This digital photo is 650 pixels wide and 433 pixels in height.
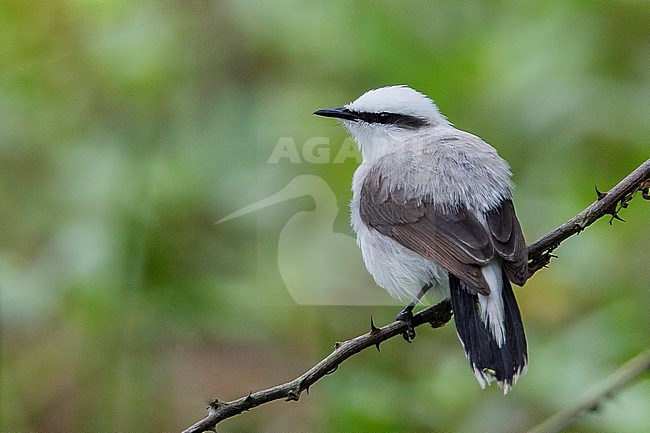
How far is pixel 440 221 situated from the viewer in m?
3.30

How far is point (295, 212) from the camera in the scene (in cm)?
490

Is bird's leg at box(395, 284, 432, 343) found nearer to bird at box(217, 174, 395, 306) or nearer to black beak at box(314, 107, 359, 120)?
black beak at box(314, 107, 359, 120)

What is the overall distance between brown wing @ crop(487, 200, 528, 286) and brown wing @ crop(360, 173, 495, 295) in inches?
1.6

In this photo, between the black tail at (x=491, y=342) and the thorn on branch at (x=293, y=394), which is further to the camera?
the black tail at (x=491, y=342)

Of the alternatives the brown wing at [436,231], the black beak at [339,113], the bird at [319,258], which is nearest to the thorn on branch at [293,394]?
the brown wing at [436,231]

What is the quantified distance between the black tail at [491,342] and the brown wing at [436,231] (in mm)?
102

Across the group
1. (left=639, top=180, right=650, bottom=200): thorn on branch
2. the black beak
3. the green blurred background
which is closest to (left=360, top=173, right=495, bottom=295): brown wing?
the black beak

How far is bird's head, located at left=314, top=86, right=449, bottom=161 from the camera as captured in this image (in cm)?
401

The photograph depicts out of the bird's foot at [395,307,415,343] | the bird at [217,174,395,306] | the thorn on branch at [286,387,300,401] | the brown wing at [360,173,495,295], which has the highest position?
the bird at [217,174,395,306]

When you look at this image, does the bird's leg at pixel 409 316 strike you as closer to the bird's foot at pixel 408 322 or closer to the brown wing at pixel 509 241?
the bird's foot at pixel 408 322

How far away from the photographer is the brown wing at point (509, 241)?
295cm

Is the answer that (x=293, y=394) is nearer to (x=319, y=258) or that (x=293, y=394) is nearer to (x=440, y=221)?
(x=440, y=221)

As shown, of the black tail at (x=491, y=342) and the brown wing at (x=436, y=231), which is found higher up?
the brown wing at (x=436, y=231)

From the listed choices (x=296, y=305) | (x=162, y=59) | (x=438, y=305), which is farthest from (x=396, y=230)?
(x=162, y=59)
